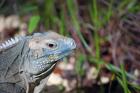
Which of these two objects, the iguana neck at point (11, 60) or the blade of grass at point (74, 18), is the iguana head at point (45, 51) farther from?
the blade of grass at point (74, 18)

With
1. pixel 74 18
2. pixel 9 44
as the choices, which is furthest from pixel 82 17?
pixel 9 44

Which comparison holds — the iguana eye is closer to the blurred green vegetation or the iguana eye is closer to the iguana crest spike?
the iguana crest spike

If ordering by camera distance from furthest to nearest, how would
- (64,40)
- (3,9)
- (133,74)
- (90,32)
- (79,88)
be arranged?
(3,9), (90,32), (133,74), (79,88), (64,40)

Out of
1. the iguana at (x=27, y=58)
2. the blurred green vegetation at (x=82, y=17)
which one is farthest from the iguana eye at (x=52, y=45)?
the blurred green vegetation at (x=82, y=17)

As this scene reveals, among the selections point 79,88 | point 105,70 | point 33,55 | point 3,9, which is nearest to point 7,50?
point 33,55

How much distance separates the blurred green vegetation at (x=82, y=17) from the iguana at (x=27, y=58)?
1.02m

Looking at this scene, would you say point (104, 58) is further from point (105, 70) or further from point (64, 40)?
point (64, 40)

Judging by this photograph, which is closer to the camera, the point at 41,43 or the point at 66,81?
the point at 41,43

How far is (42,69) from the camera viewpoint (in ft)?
10.9

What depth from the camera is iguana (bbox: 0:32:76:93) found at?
3266 millimetres

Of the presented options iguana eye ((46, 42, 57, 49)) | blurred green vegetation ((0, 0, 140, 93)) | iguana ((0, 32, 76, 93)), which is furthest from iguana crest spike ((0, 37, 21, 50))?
blurred green vegetation ((0, 0, 140, 93))

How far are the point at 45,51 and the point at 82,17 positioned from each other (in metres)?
1.78

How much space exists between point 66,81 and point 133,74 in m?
0.63

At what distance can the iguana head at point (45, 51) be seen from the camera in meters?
3.24
